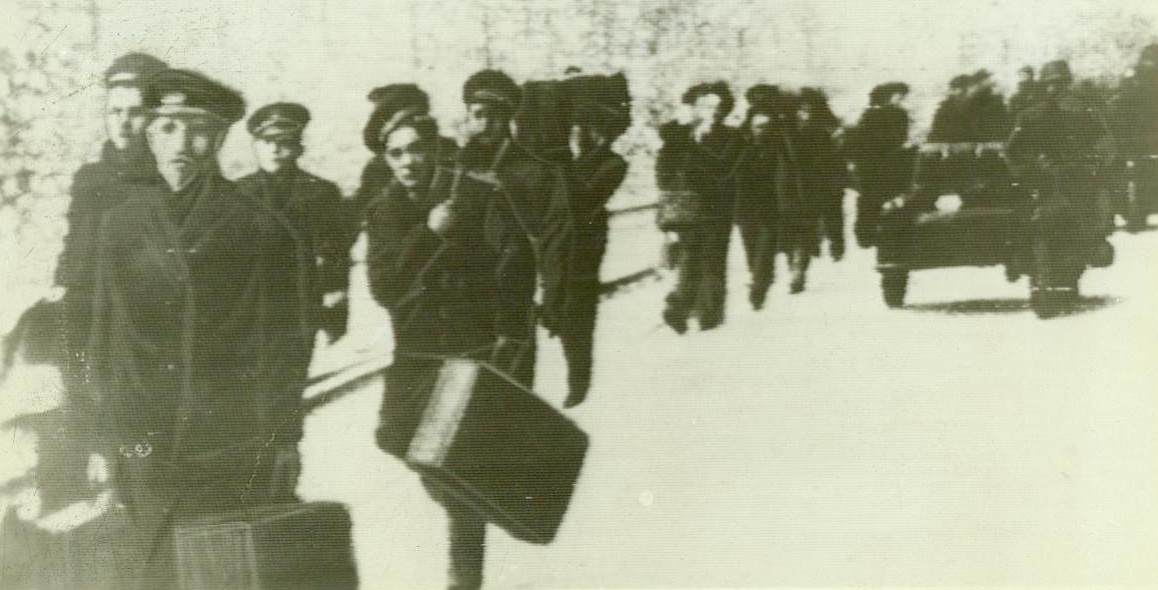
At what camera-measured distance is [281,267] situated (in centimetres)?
248

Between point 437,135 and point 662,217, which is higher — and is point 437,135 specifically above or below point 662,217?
above

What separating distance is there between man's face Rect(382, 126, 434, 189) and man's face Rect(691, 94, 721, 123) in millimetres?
715

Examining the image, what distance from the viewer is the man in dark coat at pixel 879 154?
254 cm

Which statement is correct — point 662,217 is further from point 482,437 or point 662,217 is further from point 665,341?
point 482,437

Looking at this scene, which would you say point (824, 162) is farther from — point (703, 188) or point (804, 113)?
point (703, 188)

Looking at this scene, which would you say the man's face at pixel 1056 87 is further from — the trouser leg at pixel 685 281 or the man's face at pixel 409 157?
the man's face at pixel 409 157

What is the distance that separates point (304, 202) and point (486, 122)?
525mm

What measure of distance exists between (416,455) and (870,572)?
1252 millimetres

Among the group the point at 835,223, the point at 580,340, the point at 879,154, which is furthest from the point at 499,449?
the point at 879,154

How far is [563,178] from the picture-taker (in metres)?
2.50

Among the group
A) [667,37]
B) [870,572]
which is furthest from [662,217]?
[870,572]

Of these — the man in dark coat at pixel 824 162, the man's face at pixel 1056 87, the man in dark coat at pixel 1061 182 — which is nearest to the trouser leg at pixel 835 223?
the man in dark coat at pixel 824 162

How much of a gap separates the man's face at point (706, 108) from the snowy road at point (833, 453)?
14.2 inches

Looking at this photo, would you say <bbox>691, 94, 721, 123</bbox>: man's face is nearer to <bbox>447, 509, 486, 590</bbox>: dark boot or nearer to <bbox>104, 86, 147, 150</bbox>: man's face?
<bbox>447, 509, 486, 590</bbox>: dark boot
